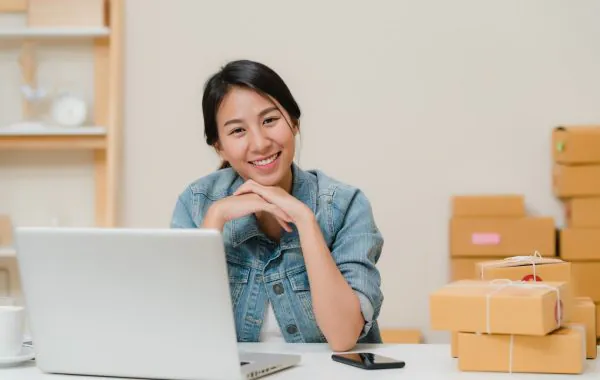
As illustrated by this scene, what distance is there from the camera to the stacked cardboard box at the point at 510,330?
1454mm

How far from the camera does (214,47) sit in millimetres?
3867

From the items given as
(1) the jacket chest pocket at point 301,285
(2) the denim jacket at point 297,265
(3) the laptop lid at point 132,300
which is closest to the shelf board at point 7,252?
(2) the denim jacket at point 297,265

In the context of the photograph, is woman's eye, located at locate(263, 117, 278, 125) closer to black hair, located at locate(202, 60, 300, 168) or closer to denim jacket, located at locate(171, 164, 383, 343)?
black hair, located at locate(202, 60, 300, 168)

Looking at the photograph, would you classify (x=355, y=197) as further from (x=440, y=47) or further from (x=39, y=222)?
(x=39, y=222)

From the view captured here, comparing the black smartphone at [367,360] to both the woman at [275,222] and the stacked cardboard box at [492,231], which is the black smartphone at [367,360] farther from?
the stacked cardboard box at [492,231]

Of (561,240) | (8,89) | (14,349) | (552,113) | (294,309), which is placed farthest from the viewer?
(8,89)

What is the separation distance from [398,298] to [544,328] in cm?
235

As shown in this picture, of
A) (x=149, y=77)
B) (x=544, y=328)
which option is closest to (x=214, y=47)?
(x=149, y=77)

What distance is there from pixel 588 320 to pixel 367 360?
39cm

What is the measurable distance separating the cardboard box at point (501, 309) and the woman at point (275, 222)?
0.35 meters

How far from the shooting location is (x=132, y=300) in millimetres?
1412

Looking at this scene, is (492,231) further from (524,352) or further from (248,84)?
(524,352)

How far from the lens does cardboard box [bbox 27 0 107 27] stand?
3.80 m

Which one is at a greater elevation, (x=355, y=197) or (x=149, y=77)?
(x=149, y=77)
